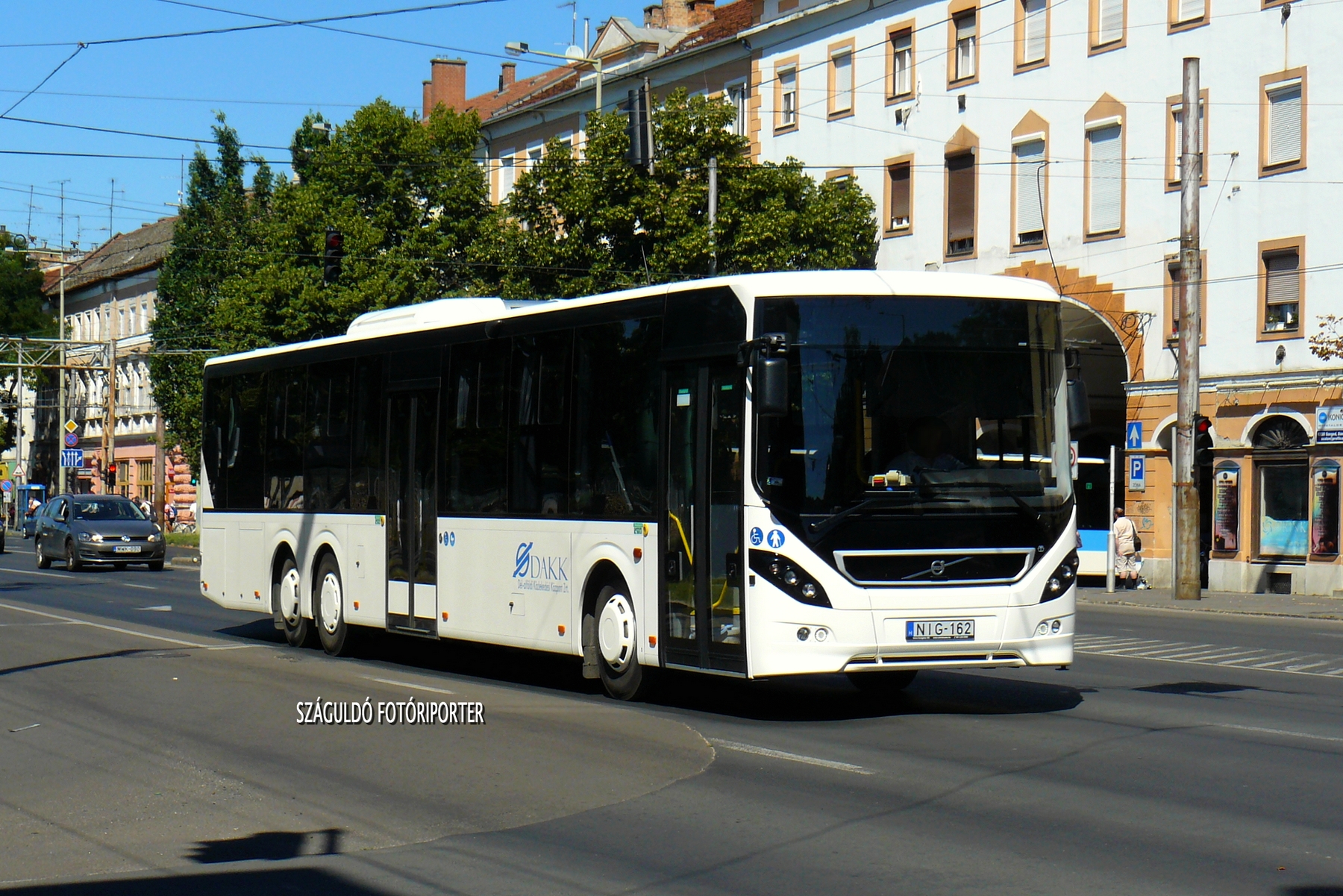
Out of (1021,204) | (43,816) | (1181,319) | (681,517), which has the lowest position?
(43,816)

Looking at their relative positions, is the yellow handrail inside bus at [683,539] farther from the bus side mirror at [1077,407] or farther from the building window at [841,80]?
the building window at [841,80]

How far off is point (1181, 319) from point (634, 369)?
20.3 m

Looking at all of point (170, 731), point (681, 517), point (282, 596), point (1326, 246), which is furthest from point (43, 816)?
point (1326, 246)

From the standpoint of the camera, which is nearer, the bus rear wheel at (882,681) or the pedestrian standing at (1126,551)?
the bus rear wheel at (882,681)

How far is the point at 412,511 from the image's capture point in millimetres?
16109

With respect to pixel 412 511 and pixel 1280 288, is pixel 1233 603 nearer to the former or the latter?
pixel 1280 288

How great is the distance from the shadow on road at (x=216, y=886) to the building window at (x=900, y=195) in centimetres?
3709

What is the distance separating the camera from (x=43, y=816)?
8.44 meters

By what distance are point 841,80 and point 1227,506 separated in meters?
16.3

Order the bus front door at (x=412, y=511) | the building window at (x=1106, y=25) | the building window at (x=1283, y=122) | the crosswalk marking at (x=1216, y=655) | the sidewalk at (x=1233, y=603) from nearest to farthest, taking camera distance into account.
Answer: the bus front door at (x=412, y=511), the crosswalk marking at (x=1216, y=655), the sidewalk at (x=1233, y=603), the building window at (x=1283, y=122), the building window at (x=1106, y=25)

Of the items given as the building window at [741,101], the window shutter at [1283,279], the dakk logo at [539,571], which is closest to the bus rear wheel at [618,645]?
the dakk logo at [539,571]

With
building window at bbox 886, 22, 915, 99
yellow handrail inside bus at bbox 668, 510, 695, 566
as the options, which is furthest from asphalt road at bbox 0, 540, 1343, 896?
building window at bbox 886, 22, 915, 99

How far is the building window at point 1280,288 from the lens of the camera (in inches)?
1307

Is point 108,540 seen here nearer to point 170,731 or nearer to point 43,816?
point 170,731
